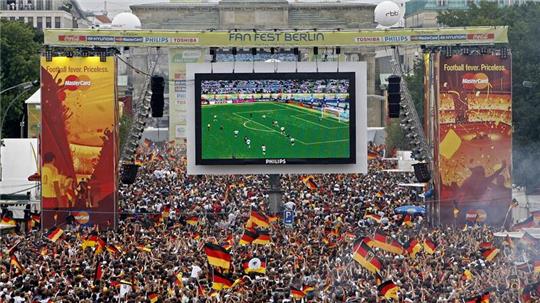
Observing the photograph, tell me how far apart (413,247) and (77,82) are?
17316mm

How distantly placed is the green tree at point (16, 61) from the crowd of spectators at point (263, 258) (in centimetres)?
3775

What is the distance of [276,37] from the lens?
5406 cm

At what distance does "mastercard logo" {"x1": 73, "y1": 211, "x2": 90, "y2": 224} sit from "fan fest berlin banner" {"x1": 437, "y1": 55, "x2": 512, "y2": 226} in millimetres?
11422

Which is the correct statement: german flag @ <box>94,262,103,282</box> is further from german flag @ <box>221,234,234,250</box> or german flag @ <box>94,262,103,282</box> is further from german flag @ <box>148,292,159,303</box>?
german flag @ <box>221,234,234,250</box>

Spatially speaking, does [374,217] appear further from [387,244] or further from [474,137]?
[387,244]

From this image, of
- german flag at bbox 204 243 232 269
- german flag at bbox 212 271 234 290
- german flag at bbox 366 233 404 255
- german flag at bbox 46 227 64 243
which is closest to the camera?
german flag at bbox 212 271 234 290

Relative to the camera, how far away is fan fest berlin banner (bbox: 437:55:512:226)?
175ft

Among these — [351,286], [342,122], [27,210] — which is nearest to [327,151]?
[342,122]

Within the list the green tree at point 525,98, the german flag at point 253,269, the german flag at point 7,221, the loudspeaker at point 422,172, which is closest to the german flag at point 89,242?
the german flag at point 7,221

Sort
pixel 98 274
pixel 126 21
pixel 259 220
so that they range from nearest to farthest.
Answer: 1. pixel 98 274
2. pixel 259 220
3. pixel 126 21

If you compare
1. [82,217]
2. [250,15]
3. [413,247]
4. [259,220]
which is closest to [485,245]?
[413,247]

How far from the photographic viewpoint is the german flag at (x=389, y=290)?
3023 cm

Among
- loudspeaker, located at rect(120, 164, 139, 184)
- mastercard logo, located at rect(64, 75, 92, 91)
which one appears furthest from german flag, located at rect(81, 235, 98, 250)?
loudspeaker, located at rect(120, 164, 139, 184)

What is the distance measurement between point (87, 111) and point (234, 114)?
15.6 ft
